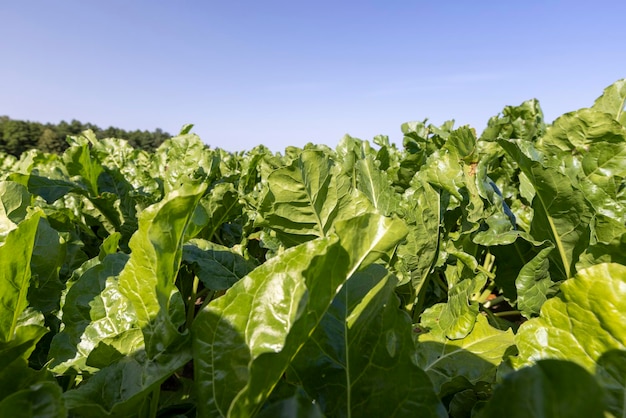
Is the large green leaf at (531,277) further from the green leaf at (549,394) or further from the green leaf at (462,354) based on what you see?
the green leaf at (549,394)

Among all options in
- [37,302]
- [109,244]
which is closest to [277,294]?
[109,244]

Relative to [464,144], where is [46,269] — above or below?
below

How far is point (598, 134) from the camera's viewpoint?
60.4 inches

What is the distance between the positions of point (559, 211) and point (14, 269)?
5.11 ft

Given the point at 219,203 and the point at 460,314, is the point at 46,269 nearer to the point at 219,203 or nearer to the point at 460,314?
the point at 219,203

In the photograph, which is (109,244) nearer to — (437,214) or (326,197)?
(326,197)

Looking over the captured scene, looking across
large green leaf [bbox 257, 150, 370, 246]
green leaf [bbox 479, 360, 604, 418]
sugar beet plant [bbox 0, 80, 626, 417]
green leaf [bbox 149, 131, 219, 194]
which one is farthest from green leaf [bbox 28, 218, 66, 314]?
green leaf [bbox 479, 360, 604, 418]

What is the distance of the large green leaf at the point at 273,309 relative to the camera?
72 cm

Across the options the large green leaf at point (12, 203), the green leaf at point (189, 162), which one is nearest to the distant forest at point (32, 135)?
the green leaf at point (189, 162)

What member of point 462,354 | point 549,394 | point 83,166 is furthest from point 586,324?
point 83,166

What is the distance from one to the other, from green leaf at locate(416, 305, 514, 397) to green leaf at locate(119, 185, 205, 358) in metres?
0.68

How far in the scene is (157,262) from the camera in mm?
768

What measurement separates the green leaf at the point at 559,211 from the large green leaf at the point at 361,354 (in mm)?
688

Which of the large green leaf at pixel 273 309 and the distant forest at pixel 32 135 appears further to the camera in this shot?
the distant forest at pixel 32 135
